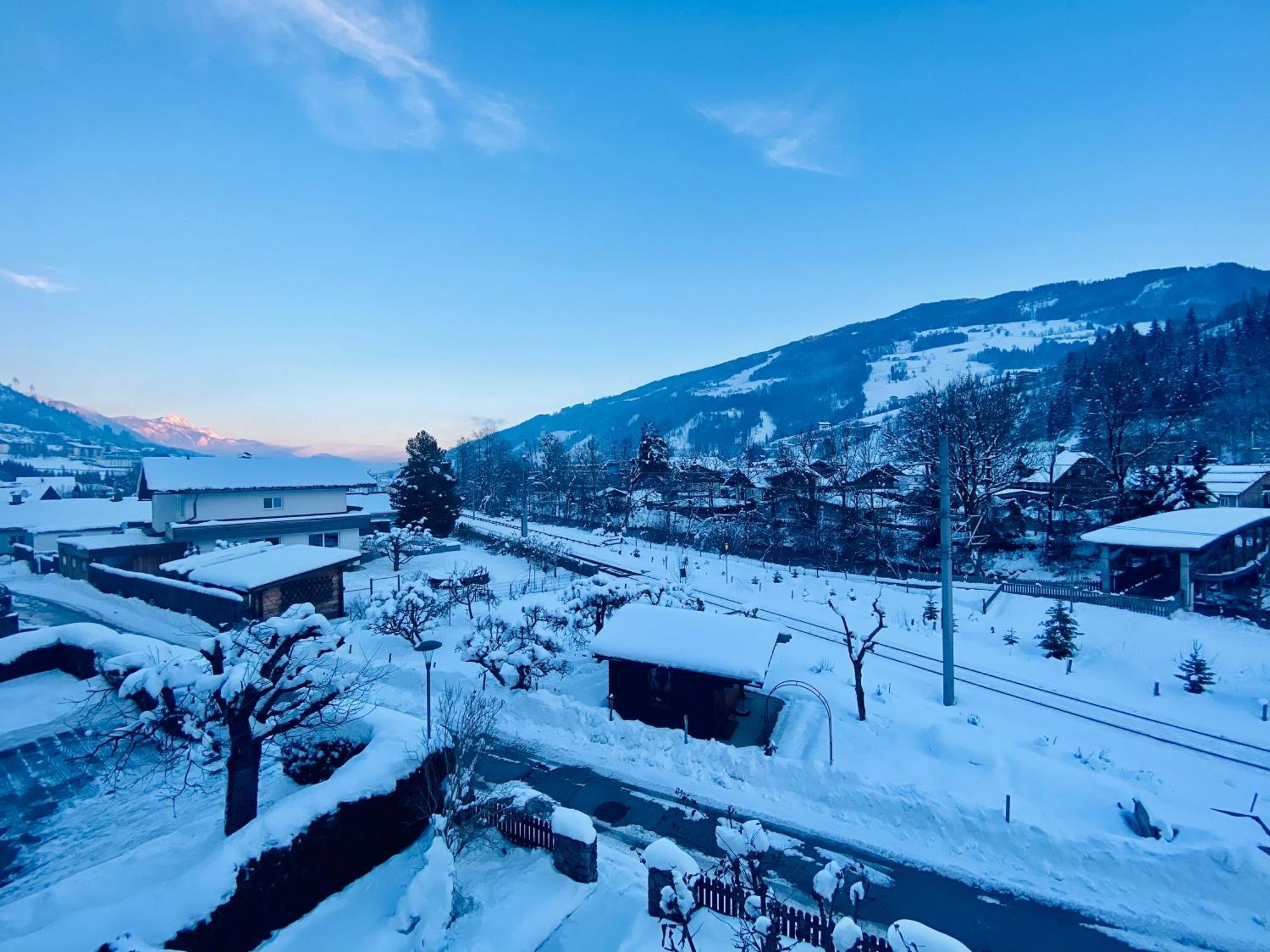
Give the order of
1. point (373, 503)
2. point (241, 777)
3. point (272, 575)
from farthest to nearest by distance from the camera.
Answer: point (373, 503)
point (272, 575)
point (241, 777)

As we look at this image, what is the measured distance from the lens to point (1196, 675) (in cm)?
1633

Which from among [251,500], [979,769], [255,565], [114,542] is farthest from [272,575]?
[979,769]

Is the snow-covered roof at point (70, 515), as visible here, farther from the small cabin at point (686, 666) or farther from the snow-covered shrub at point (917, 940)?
the snow-covered shrub at point (917, 940)

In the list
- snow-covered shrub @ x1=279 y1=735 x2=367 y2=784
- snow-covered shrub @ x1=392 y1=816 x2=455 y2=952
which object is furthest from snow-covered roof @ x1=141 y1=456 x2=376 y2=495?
snow-covered shrub @ x1=392 y1=816 x2=455 y2=952

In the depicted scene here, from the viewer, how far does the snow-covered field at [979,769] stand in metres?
8.41

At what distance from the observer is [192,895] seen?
639 cm

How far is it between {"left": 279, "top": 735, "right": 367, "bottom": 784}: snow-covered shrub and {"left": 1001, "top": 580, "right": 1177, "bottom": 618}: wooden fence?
28.1 m

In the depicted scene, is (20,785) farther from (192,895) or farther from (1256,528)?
(1256,528)

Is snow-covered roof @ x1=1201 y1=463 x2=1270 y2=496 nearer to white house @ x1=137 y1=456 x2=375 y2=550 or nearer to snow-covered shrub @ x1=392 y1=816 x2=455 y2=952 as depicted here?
snow-covered shrub @ x1=392 y1=816 x2=455 y2=952

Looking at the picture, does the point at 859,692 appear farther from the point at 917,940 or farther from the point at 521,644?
the point at 521,644

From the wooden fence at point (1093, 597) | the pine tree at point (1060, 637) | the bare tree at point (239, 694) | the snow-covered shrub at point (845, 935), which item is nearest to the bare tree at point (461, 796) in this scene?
the bare tree at point (239, 694)

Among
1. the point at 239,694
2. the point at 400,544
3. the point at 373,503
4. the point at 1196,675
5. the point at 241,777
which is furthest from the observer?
the point at 373,503

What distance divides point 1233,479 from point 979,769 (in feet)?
146

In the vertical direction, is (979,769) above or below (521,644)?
below
